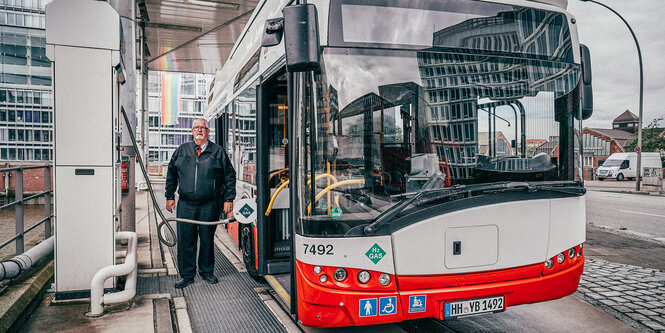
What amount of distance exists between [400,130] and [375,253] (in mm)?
930

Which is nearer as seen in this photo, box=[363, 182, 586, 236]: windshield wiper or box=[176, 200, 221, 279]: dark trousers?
box=[363, 182, 586, 236]: windshield wiper

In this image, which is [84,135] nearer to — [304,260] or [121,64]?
[121,64]

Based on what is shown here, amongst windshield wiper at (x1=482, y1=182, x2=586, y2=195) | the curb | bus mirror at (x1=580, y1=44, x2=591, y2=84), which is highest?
bus mirror at (x1=580, y1=44, x2=591, y2=84)

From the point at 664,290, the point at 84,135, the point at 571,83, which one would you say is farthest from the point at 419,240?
the point at 664,290

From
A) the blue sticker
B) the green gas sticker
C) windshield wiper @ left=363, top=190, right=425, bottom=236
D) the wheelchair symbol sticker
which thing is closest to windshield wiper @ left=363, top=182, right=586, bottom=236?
windshield wiper @ left=363, top=190, right=425, bottom=236

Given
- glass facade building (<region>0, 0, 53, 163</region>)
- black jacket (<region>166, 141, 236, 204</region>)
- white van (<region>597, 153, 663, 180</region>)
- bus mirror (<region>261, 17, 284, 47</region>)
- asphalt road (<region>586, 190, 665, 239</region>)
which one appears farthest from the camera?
white van (<region>597, 153, 663, 180</region>)

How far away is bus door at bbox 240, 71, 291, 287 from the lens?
16.7ft

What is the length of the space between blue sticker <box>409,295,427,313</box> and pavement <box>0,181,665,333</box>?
1253mm

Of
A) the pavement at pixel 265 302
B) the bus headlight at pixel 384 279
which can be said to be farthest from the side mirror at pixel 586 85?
the bus headlight at pixel 384 279

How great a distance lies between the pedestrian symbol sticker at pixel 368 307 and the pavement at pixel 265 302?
3.51ft

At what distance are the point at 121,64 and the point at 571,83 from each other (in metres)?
4.36

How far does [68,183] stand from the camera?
4.57 metres

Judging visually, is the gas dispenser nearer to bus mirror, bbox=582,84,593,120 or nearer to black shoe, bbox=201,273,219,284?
black shoe, bbox=201,273,219,284

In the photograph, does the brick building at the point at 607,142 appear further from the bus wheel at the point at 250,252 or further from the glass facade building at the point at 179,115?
the glass facade building at the point at 179,115
